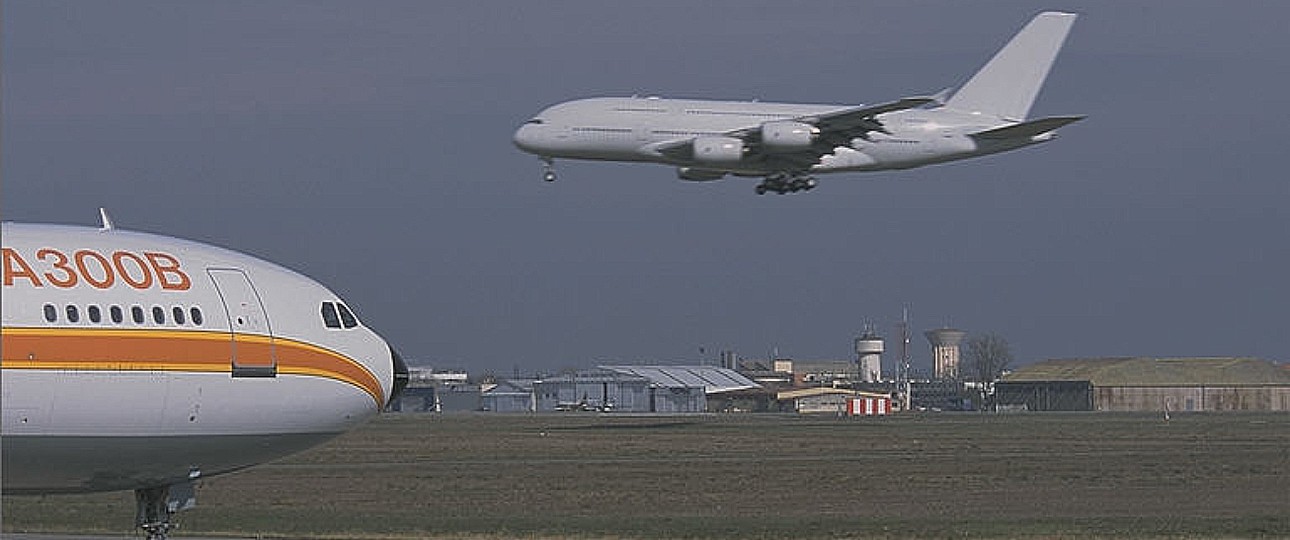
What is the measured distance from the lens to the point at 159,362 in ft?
61.4

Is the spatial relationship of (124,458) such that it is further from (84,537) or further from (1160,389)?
(1160,389)

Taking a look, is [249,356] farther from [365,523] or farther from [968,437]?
[968,437]

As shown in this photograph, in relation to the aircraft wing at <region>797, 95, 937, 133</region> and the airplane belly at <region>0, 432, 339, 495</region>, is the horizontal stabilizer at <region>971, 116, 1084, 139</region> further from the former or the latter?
the airplane belly at <region>0, 432, 339, 495</region>

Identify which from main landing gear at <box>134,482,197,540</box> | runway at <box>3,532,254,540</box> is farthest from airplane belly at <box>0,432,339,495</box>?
runway at <box>3,532,254,540</box>

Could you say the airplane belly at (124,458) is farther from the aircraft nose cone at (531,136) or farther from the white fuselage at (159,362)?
the aircraft nose cone at (531,136)

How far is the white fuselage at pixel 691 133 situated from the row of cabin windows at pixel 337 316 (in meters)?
49.4

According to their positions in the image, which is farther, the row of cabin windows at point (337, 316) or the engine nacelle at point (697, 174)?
the engine nacelle at point (697, 174)

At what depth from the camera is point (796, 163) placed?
7294 cm

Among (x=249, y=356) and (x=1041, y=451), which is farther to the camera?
(x=1041, y=451)

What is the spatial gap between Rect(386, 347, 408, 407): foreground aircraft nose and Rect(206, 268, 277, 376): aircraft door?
203cm

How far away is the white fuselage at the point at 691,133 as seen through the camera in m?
70.8

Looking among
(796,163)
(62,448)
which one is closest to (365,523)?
(62,448)

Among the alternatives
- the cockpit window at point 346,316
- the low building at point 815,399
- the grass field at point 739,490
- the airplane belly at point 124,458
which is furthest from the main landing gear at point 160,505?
the low building at point 815,399

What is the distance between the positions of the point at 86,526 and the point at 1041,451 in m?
46.2
